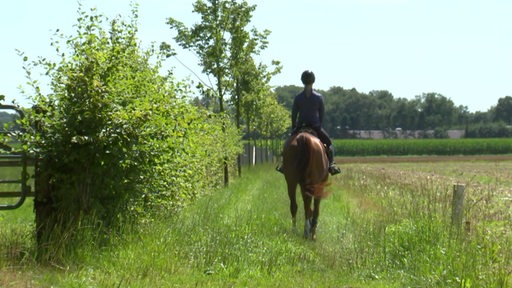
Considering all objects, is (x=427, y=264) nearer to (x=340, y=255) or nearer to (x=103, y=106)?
(x=340, y=255)

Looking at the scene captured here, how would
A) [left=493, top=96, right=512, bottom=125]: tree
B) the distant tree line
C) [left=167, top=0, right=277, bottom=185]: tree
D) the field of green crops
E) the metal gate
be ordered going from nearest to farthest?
the metal gate, [left=167, top=0, right=277, bottom=185]: tree, the field of green crops, the distant tree line, [left=493, top=96, right=512, bottom=125]: tree

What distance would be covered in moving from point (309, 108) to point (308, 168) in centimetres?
113

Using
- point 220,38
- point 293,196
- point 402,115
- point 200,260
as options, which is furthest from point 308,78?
point 402,115

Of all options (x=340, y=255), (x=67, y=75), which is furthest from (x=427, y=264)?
(x=67, y=75)

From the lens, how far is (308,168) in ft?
41.2

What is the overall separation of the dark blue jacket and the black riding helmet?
0.79 ft

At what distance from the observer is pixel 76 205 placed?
9.21 meters

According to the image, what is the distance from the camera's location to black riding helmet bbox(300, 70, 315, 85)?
13.0 m

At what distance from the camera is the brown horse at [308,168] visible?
12.5m

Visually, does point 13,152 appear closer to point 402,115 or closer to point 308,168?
point 308,168

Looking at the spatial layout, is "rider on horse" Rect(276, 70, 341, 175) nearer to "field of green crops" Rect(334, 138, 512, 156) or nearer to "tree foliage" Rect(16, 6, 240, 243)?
"tree foliage" Rect(16, 6, 240, 243)

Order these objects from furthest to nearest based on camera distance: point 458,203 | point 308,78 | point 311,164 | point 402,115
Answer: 1. point 402,115
2. point 308,78
3. point 311,164
4. point 458,203

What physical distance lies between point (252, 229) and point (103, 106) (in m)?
3.87

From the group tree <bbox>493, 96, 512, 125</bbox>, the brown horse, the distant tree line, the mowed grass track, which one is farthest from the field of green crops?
the mowed grass track
